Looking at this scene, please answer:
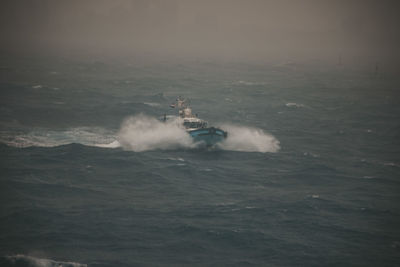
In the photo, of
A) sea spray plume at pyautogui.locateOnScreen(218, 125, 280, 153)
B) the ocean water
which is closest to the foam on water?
the ocean water

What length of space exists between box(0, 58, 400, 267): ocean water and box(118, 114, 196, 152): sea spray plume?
29 cm

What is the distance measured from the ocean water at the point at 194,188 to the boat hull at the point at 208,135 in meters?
1.80

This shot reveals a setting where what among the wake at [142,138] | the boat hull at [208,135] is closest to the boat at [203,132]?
the boat hull at [208,135]

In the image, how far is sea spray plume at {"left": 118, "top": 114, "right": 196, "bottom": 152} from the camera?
84.1m

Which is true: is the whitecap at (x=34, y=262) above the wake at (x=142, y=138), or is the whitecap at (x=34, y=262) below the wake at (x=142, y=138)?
below

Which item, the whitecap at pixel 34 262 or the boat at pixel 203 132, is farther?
the boat at pixel 203 132

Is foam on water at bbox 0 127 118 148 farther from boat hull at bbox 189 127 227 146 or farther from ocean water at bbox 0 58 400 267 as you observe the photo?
boat hull at bbox 189 127 227 146

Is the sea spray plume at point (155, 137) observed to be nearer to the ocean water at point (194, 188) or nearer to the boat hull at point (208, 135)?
the ocean water at point (194, 188)

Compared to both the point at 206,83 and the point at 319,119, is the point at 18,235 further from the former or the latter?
the point at 206,83

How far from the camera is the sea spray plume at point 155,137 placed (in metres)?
84.1

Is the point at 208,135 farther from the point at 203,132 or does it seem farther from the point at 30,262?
the point at 30,262

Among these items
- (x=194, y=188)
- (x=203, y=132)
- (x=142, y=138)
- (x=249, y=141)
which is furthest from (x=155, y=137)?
(x=194, y=188)

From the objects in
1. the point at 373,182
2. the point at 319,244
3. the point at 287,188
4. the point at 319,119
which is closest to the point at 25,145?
the point at 287,188

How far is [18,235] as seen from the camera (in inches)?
1898
